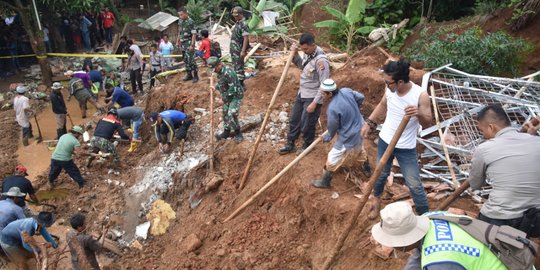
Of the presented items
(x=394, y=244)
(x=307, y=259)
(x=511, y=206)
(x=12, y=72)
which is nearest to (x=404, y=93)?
(x=511, y=206)

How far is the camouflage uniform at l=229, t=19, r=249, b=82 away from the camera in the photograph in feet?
26.9

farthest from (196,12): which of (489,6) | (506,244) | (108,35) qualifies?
(506,244)

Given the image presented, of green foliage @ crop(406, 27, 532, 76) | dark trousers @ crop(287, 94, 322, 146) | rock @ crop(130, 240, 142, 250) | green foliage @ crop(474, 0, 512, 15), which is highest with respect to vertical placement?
green foliage @ crop(474, 0, 512, 15)

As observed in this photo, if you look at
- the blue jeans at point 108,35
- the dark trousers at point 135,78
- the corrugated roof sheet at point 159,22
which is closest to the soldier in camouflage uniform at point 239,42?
the dark trousers at point 135,78

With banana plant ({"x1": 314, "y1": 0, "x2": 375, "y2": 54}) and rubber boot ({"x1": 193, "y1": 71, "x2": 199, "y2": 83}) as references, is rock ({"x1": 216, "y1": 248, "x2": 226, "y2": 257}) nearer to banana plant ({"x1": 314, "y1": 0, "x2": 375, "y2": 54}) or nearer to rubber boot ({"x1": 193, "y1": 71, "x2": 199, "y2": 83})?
rubber boot ({"x1": 193, "y1": 71, "x2": 199, "y2": 83})

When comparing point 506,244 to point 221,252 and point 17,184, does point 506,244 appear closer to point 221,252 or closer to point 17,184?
point 221,252

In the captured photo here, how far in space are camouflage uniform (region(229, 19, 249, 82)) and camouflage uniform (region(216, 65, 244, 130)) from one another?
63.2 inches

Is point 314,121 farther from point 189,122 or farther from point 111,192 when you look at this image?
point 111,192

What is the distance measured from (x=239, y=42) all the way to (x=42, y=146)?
18.6ft

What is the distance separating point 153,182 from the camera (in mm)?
7301

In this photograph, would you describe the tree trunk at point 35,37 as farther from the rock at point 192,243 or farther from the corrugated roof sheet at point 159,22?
the rock at point 192,243

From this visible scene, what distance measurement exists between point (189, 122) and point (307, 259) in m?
4.01

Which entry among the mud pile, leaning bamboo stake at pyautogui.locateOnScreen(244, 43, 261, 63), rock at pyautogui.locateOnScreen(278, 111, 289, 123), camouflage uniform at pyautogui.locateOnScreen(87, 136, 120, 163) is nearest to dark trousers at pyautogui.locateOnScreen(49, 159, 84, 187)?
camouflage uniform at pyautogui.locateOnScreen(87, 136, 120, 163)

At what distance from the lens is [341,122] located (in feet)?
15.7
